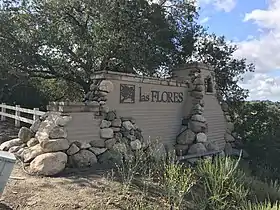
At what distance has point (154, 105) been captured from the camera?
9773mm

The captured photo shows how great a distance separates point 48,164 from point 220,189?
3114 mm

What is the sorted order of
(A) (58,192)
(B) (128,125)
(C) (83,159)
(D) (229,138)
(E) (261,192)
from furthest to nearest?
(D) (229,138)
(B) (128,125)
(C) (83,159)
(E) (261,192)
(A) (58,192)

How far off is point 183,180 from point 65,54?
659cm

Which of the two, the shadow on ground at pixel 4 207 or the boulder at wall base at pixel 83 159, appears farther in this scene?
the boulder at wall base at pixel 83 159

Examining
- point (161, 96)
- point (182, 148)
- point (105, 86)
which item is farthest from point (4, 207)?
point (182, 148)

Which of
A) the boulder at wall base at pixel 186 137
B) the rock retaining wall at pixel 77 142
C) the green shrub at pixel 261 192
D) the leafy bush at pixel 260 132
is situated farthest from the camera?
the leafy bush at pixel 260 132

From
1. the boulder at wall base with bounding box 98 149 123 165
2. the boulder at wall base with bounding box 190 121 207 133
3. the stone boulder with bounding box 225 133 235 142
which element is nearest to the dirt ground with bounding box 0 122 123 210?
the boulder at wall base with bounding box 98 149 123 165

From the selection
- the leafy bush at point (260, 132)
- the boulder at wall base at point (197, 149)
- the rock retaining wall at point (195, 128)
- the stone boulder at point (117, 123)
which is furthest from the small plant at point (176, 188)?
the leafy bush at point (260, 132)

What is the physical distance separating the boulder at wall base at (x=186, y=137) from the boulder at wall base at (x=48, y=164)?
4.37 metres

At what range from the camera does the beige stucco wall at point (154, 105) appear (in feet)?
28.4

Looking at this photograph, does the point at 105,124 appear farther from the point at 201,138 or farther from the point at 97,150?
the point at 201,138

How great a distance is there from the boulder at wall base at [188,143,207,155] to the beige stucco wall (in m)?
0.59

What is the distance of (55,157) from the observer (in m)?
6.73

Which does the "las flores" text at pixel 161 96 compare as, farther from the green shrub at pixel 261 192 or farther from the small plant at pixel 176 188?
the small plant at pixel 176 188
